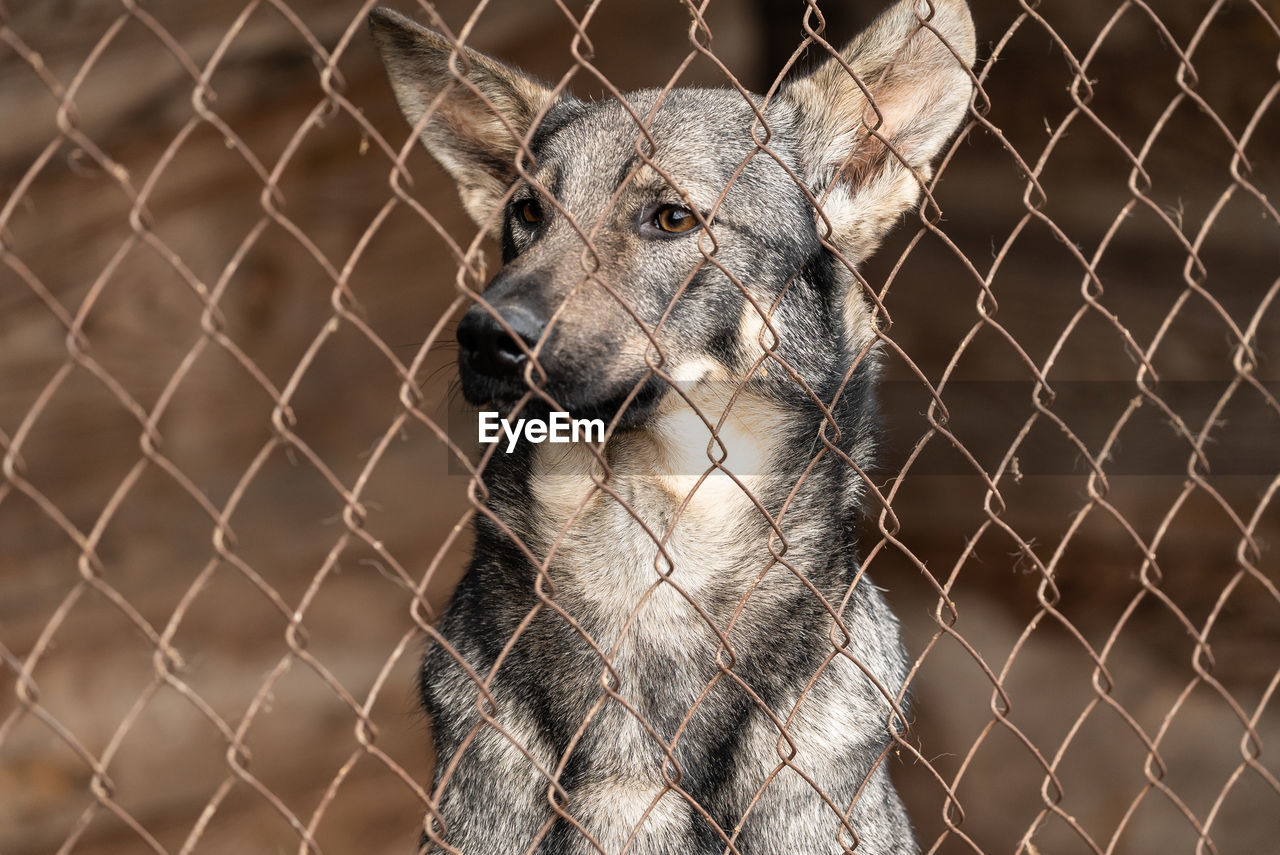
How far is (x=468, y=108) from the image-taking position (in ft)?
10.3

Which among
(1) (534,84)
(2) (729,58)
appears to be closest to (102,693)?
(1) (534,84)

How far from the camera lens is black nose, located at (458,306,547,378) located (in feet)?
7.36

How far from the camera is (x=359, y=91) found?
527 centimetres

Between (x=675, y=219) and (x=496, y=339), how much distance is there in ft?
2.64

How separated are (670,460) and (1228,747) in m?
3.84

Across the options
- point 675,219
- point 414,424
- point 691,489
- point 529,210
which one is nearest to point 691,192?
point 675,219

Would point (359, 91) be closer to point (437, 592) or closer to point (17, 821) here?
point (437, 592)

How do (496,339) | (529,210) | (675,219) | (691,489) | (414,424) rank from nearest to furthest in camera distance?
1. (496,339)
2. (691,489)
3. (675,219)
4. (529,210)
5. (414,424)

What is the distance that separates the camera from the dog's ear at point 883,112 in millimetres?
2645

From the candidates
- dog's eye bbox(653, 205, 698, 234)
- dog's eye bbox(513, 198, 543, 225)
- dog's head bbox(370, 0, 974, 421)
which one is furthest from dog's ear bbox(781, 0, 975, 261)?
dog's eye bbox(513, 198, 543, 225)
